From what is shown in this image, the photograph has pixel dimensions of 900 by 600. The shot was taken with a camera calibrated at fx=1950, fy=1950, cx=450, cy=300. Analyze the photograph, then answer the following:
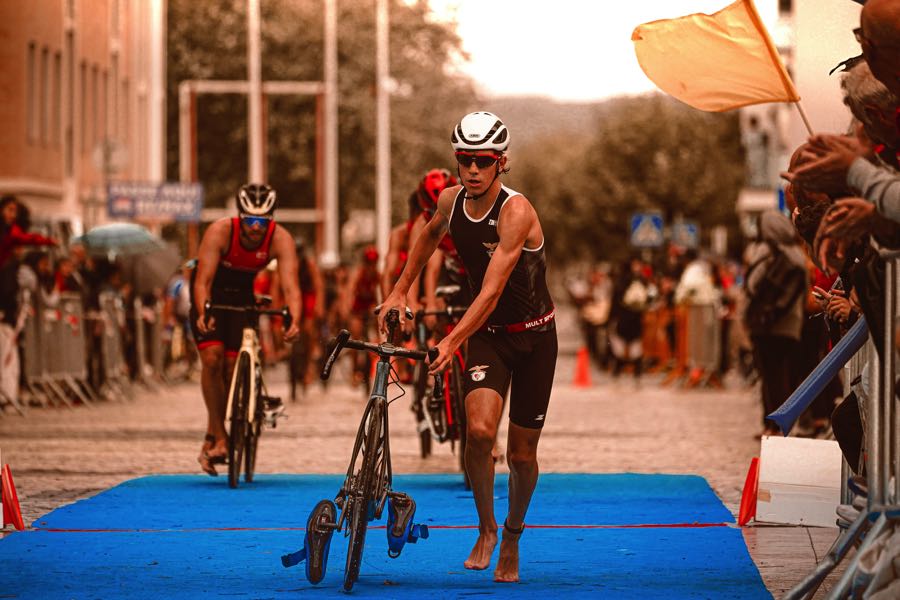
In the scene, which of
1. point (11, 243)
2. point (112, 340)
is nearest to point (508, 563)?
point (11, 243)

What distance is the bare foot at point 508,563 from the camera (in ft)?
28.1

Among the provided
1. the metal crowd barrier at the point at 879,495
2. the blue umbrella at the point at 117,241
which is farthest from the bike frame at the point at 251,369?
the blue umbrella at the point at 117,241

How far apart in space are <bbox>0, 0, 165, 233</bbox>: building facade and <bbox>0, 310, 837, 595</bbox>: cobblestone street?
8397 mm

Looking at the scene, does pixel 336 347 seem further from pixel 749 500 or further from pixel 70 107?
pixel 70 107

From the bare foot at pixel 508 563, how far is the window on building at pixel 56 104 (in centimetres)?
3173

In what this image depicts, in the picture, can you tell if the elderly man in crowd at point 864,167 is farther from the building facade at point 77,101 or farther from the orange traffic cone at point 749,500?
the building facade at point 77,101

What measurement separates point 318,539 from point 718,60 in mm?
2915

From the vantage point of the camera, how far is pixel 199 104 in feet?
232

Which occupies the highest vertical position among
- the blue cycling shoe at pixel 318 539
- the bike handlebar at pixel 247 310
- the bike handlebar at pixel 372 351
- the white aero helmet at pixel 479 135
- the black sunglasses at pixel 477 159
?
the white aero helmet at pixel 479 135

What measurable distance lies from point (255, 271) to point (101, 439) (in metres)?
5.42

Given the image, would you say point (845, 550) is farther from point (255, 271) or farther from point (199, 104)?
point (199, 104)

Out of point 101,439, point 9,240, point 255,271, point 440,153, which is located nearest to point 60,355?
point 9,240

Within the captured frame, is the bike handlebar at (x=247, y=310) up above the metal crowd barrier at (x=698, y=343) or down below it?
above

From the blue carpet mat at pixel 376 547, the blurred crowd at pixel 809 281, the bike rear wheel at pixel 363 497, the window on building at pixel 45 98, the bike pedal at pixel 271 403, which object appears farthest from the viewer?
the window on building at pixel 45 98
